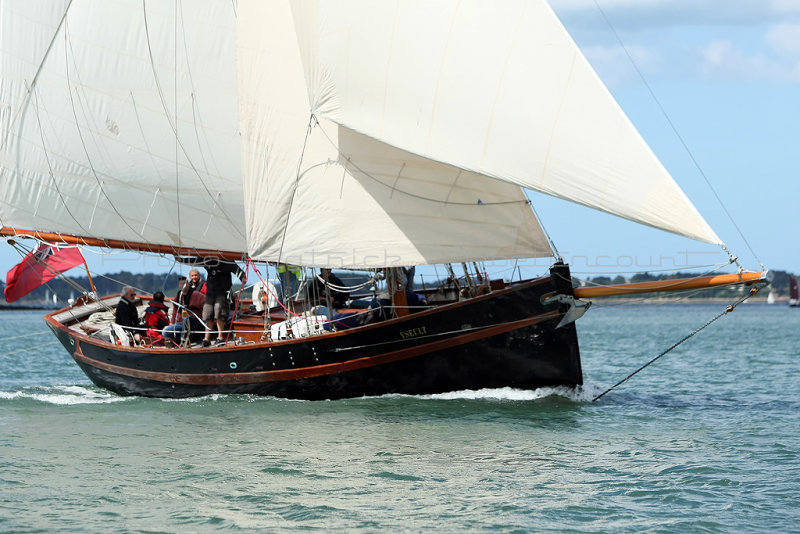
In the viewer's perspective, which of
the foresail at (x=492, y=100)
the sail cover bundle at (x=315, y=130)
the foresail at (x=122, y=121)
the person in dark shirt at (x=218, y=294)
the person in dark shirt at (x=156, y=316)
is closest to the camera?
→ the foresail at (x=492, y=100)

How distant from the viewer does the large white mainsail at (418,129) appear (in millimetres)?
14039

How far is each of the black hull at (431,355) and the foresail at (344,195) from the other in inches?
36.5

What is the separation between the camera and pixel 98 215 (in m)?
21.2

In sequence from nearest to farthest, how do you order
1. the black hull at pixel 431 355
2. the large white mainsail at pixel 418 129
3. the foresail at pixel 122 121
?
the large white mainsail at pixel 418 129, the black hull at pixel 431 355, the foresail at pixel 122 121

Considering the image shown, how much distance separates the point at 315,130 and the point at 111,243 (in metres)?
6.48

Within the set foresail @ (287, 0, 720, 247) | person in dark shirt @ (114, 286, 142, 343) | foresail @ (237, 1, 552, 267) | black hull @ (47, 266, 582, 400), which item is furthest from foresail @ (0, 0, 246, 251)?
foresail @ (287, 0, 720, 247)

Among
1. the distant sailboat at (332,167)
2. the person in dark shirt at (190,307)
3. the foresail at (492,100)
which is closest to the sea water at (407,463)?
the distant sailboat at (332,167)

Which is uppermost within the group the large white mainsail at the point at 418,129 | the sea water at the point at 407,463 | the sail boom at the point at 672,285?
the large white mainsail at the point at 418,129

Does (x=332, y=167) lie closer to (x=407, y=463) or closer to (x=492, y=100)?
(x=492, y=100)

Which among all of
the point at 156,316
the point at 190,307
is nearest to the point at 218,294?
the point at 190,307

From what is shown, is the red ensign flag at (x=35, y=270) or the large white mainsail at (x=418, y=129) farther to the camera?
the red ensign flag at (x=35, y=270)

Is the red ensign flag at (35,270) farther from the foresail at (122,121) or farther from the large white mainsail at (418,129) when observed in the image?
the large white mainsail at (418,129)

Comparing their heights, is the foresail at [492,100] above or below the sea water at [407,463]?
above

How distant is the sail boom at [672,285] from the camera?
14828 mm
